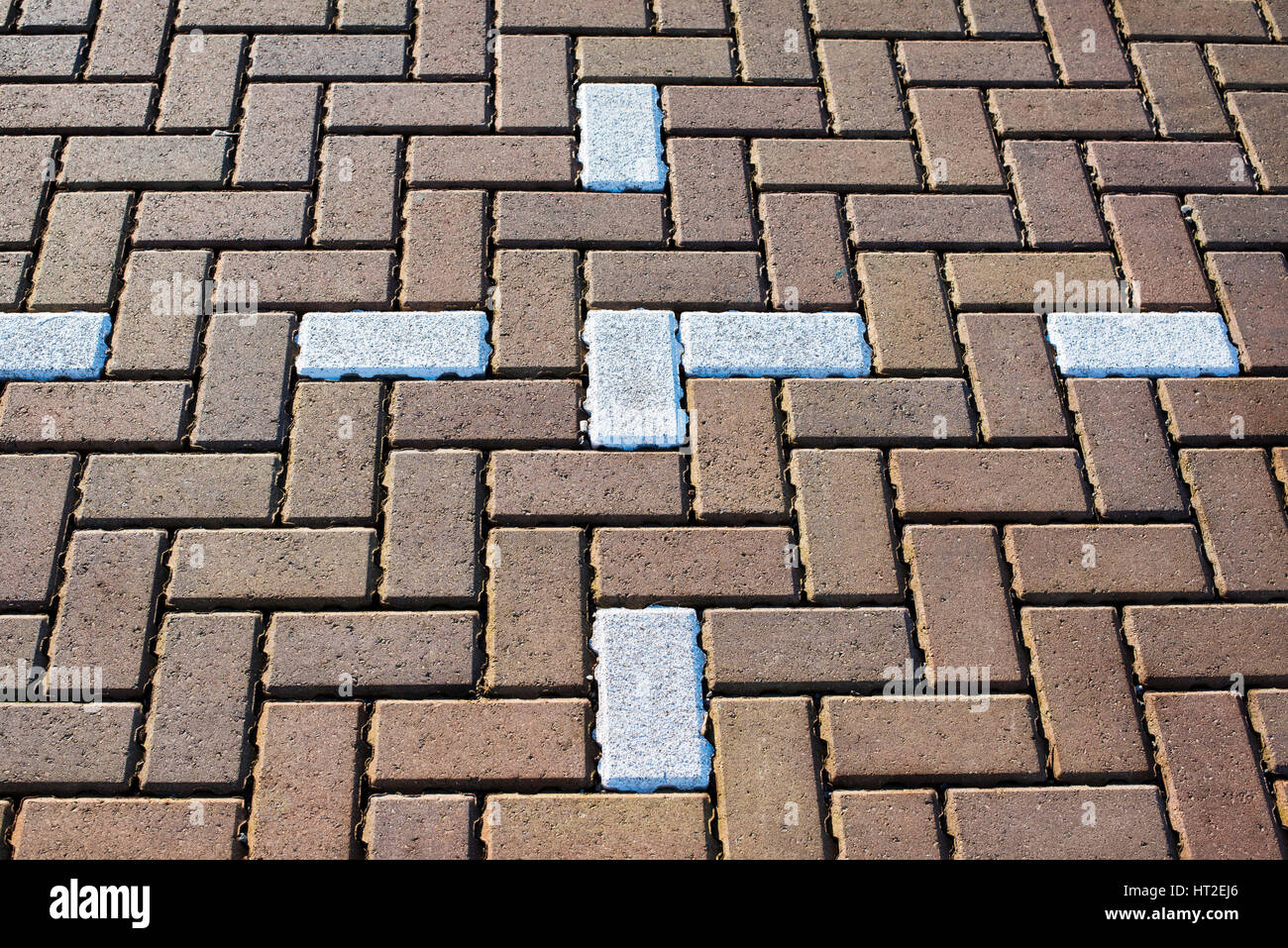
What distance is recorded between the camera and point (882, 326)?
2.38 metres

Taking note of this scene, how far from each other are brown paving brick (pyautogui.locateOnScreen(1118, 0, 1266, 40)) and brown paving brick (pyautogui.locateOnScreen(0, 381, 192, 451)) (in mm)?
3057

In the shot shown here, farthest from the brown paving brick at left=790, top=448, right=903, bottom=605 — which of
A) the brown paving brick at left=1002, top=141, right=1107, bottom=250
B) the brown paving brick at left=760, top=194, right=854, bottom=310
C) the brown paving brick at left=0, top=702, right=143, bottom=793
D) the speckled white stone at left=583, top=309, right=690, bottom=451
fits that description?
the brown paving brick at left=0, top=702, right=143, bottom=793

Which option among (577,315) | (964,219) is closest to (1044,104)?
(964,219)

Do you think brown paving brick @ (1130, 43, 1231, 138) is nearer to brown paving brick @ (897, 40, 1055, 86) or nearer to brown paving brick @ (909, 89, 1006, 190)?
brown paving brick @ (897, 40, 1055, 86)

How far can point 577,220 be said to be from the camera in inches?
98.5

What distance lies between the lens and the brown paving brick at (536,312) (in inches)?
90.4

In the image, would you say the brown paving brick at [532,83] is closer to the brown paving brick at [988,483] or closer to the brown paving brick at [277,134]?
the brown paving brick at [277,134]

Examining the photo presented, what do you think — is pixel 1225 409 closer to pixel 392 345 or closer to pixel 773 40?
pixel 773 40

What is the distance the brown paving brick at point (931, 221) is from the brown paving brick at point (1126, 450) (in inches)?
19.3

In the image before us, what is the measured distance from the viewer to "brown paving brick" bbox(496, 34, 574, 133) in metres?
2.65

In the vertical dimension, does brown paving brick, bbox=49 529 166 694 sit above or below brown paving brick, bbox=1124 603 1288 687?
above

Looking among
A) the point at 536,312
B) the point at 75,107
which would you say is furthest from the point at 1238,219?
the point at 75,107

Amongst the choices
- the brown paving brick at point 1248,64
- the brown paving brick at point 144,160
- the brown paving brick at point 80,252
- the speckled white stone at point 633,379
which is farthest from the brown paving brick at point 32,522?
the brown paving brick at point 1248,64

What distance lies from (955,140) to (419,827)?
2.32 m
